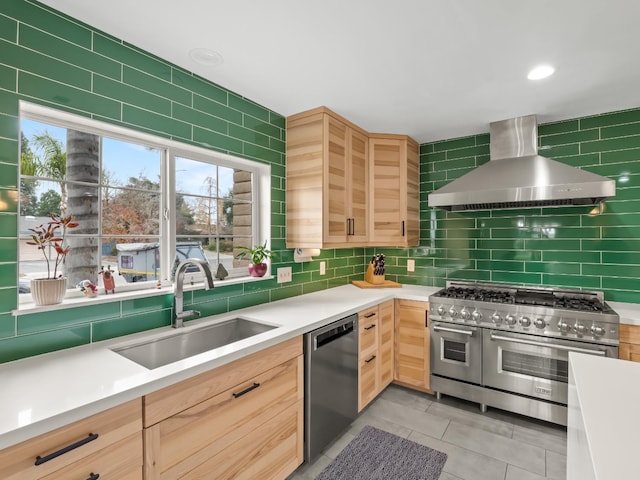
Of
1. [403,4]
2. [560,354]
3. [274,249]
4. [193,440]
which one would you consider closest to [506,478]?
[560,354]

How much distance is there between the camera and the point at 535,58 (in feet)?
5.82

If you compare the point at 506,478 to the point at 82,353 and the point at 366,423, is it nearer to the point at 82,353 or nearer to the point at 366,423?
the point at 366,423

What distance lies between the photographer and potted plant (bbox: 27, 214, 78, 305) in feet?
4.55

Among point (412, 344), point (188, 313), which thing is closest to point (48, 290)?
point (188, 313)

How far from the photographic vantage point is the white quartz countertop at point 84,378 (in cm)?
92

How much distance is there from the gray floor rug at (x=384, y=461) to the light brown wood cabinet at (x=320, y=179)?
136cm

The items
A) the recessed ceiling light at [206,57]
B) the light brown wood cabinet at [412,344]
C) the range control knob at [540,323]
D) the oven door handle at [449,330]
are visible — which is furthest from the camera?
the light brown wood cabinet at [412,344]

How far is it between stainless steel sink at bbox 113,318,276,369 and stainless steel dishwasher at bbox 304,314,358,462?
12.9 inches

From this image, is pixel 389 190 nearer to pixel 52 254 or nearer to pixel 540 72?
pixel 540 72

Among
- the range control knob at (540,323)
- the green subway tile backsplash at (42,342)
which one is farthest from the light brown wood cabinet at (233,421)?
the range control knob at (540,323)

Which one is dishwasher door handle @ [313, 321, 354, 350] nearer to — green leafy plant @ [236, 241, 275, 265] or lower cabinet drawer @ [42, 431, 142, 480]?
green leafy plant @ [236, 241, 275, 265]

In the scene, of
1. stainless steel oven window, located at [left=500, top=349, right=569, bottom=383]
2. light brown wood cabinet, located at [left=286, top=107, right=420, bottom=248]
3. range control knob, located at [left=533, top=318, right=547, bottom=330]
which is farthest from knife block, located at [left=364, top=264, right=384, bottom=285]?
range control knob, located at [left=533, top=318, right=547, bottom=330]

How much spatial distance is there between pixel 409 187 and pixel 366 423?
6.69 ft

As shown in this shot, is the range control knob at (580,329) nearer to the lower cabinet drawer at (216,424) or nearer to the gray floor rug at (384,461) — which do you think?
the gray floor rug at (384,461)
